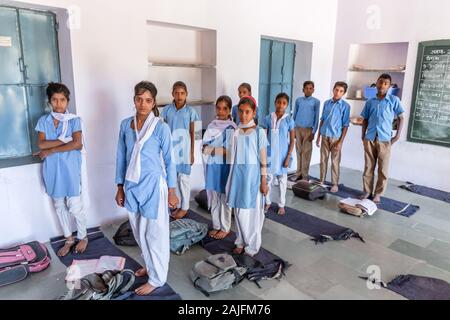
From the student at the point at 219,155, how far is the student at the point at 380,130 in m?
2.06

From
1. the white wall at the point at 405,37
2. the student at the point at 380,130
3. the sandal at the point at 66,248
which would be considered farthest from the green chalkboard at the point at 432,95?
the sandal at the point at 66,248

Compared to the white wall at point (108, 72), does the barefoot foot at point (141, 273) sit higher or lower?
lower

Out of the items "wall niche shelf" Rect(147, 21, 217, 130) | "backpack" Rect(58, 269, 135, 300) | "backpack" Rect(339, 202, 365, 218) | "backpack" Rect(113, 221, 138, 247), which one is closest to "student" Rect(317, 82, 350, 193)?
"backpack" Rect(339, 202, 365, 218)

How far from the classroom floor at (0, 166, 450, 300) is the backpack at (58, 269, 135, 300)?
24 cm

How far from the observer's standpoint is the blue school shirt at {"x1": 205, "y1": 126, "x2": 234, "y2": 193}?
3268 mm

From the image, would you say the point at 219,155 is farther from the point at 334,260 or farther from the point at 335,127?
the point at 335,127

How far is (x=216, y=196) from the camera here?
3.46m

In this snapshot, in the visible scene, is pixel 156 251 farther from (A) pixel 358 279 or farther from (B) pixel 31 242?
(A) pixel 358 279

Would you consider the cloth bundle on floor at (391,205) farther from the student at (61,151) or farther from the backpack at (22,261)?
the backpack at (22,261)

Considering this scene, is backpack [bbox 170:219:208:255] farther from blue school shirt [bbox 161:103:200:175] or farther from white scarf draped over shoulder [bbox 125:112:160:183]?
white scarf draped over shoulder [bbox 125:112:160:183]

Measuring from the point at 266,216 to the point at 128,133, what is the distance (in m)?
2.20

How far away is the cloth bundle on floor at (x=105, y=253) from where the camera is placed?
Result: 8.36 feet

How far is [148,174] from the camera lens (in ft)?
7.71

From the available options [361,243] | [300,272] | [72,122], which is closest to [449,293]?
[361,243]
